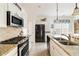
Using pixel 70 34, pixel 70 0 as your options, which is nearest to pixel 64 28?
pixel 70 34

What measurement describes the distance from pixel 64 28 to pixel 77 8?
93 cm

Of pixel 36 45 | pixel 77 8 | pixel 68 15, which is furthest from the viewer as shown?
pixel 36 45

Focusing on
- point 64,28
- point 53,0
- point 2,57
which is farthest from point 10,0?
point 64,28

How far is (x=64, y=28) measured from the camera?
3.79 m

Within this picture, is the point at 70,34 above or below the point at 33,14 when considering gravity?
below

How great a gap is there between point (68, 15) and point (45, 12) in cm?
70

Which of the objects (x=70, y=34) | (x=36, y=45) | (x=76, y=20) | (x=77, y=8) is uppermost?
(x=77, y=8)

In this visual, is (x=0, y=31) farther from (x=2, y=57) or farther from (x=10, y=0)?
(x=2, y=57)

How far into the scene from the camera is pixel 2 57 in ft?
4.97

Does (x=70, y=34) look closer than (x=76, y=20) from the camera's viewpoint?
No

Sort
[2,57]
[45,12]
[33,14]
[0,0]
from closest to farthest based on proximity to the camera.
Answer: [2,57], [0,0], [45,12], [33,14]

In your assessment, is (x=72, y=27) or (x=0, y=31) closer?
(x=0, y=31)

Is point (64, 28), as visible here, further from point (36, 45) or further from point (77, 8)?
point (36, 45)

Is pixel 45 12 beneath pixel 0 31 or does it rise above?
above
